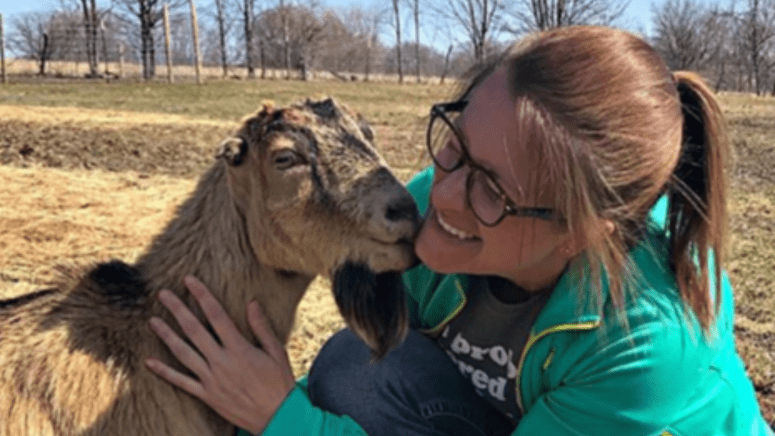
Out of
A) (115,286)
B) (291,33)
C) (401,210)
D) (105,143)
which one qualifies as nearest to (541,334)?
(401,210)

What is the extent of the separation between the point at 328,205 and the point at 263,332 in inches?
18.4

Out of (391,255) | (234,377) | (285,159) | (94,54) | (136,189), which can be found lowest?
(136,189)

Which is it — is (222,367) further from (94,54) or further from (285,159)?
(94,54)

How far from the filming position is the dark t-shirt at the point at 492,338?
221 cm

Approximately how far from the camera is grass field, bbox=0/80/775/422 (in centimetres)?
474

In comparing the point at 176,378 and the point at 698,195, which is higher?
the point at 698,195

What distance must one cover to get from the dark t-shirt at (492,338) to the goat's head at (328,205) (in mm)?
262

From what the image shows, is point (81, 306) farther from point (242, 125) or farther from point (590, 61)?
point (590, 61)

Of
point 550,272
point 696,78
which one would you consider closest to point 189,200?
point 550,272

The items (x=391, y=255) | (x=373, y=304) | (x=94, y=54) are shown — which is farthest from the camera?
(x=94, y=54)

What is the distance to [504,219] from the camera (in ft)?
5.92

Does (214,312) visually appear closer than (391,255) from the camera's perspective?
No

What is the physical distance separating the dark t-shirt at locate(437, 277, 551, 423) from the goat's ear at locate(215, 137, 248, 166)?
2.57 ft

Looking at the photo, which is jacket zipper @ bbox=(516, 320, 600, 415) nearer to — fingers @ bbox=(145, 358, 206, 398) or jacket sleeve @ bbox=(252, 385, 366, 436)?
jacket sleeve @ bbox=(252, 385, 366, 436)
